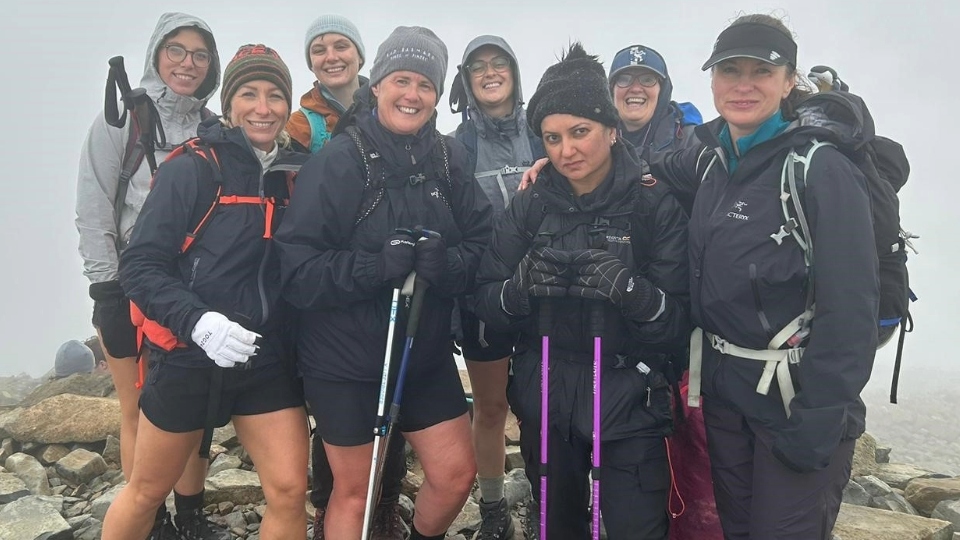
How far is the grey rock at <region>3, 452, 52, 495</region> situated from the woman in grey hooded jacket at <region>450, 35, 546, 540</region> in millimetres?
5371

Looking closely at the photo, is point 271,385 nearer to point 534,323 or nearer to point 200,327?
point 200,327

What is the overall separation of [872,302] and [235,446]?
738cm

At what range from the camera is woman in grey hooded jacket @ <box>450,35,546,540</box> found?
514 centimetres

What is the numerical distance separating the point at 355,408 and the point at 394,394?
0.89 feet

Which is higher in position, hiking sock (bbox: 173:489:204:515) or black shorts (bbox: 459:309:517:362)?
black shorts (bbox: 459:309:517:362)

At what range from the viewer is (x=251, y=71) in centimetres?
407

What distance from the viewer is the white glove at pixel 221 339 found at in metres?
3.45

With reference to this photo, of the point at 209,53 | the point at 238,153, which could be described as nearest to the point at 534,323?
the point at 238,153

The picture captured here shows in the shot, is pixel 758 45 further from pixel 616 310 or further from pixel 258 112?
pixel 258 112

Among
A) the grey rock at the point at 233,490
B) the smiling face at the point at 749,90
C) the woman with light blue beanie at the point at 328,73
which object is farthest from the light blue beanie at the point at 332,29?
the grey rock at the point at 233,490

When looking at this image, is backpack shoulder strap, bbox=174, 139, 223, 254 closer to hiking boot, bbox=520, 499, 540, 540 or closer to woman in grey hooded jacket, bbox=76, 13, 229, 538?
woman in grey hooded jacket, bbox=76, 13, 229, 538

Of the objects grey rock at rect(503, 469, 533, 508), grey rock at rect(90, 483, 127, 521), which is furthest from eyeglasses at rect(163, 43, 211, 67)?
grey rock at rect(503, 469, 533, 508)

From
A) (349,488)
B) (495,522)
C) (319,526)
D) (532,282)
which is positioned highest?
(532,282)

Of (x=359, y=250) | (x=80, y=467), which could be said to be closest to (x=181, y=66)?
(x=359, y=250)
